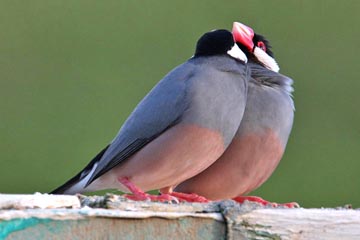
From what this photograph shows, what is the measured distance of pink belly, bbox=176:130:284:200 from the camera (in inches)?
64.7

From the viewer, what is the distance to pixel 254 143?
164cm

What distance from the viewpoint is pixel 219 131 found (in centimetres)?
157

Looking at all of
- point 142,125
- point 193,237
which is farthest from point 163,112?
point 193,237

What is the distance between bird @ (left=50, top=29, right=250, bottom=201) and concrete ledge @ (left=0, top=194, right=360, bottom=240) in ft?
1.91

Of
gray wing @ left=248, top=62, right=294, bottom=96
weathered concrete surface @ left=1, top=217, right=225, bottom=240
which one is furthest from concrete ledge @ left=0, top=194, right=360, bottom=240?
gray wing @ left=248, top=62, right=294, bottom=96

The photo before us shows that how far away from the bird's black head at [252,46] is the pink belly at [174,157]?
9.6 inches

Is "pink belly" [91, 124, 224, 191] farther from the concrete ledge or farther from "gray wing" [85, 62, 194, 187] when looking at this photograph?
the concrete ledge

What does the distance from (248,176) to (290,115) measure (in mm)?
154

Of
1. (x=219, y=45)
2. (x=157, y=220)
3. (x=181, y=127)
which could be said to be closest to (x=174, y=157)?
(x=181, y=127)

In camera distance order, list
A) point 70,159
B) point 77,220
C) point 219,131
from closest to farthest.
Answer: point 77,220
point 219,131
point 70,159

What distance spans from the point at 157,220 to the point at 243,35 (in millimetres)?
916

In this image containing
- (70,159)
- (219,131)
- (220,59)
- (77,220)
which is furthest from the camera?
(70,159)

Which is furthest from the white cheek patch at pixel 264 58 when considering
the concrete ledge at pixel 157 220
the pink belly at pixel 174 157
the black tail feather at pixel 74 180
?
the concrete ledge at pixel 157 220

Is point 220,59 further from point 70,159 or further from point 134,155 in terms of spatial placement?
point 70,159
